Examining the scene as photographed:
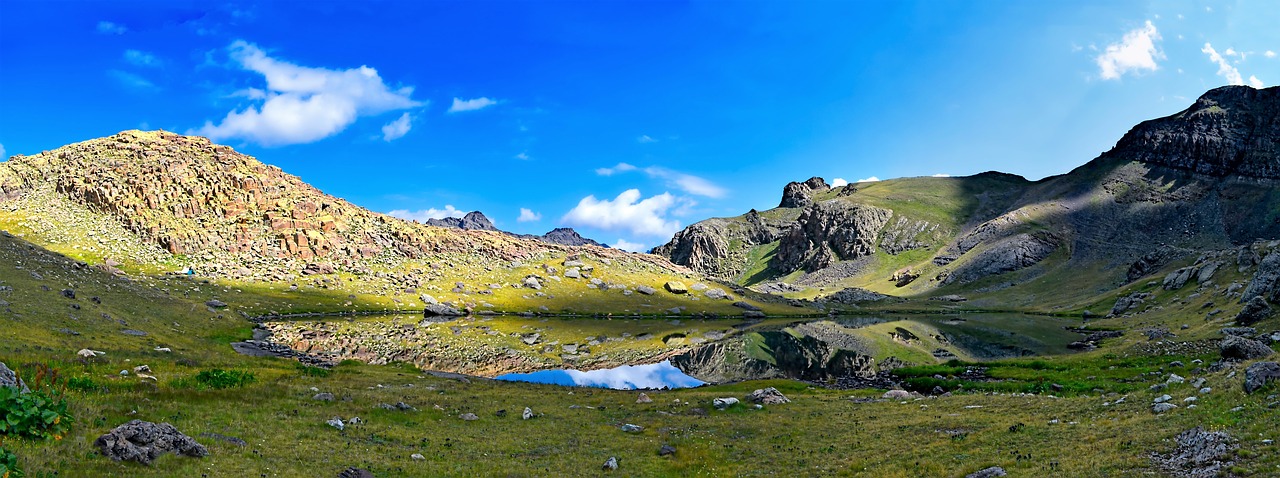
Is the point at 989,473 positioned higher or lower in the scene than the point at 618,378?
higher

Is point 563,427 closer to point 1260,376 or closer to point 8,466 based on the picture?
point 8,466

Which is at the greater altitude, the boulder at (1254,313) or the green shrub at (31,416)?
the green shrub at (31,416)

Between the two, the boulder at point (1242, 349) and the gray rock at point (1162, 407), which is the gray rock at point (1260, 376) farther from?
the boulder at point (1242, 349)

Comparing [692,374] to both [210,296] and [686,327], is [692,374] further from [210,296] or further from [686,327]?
[210,296]

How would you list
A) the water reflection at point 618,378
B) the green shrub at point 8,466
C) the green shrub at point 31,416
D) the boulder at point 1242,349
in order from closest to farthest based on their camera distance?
the green shrub at point 8,466 < the green shrub at point 31,416 < the boulder at point 1242,349 < the water reflection at point 618,378

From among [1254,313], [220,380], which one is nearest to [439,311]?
[220,380]

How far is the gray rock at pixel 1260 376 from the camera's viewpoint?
21.9 metres

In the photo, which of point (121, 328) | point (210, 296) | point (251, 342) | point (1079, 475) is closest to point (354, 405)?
point (1079, 475)

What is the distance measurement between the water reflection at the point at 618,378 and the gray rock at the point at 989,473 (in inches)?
1895

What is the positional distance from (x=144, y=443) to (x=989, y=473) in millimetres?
29279

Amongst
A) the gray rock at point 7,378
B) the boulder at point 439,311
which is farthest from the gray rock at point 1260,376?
the boulder at point 439,311

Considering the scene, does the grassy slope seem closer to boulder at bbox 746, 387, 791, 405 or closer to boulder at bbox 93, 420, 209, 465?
boulder at bbox 93, 420, 209, 465

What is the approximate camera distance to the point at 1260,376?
874 inches

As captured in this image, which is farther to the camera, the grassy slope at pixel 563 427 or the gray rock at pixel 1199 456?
the grassy slope at pixel 563 427
